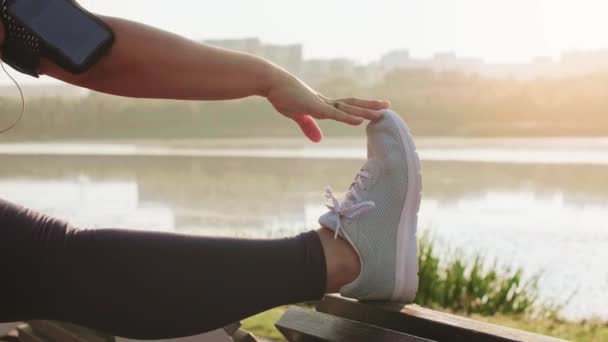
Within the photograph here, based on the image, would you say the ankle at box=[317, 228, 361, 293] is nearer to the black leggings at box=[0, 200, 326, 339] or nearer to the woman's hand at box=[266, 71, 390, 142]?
the black leggings at box=[0, 200, 326, 339]

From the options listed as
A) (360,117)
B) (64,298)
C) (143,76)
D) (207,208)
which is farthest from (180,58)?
(207,208)

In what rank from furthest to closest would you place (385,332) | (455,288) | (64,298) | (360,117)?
(455,288) < (360,117) < (385,332) < (64,298)

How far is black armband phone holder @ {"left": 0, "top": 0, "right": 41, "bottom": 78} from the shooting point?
1.42 meters

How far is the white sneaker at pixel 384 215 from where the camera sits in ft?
4.68

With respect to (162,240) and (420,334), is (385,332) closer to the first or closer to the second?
(420,334)

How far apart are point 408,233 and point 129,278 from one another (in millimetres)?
542

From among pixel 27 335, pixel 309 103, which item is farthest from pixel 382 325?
pixel 27 335

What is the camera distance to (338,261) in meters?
1.38

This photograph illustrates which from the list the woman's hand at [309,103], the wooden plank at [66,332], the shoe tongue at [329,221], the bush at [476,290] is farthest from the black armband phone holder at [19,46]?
the bush at [476,290]

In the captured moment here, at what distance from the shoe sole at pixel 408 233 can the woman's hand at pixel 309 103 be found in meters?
0.07

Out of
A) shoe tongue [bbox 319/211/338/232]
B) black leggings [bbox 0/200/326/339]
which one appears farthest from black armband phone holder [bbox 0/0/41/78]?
shoe tongue [bbox 319/211/338/232]

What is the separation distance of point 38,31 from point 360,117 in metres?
0.62

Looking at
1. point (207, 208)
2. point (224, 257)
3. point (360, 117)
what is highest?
point (360, 117)

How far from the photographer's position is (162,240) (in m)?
1.28
